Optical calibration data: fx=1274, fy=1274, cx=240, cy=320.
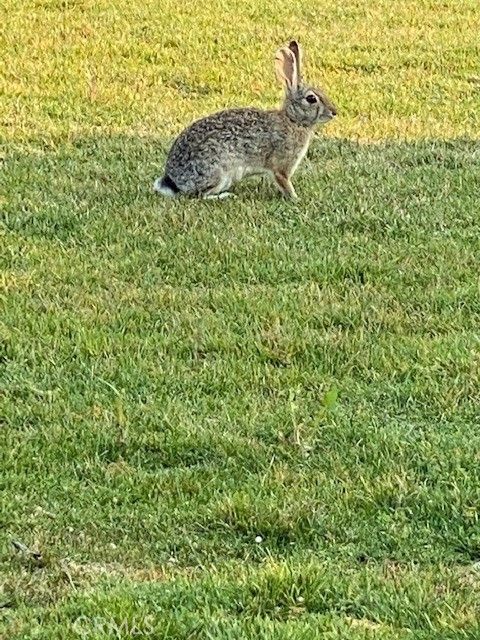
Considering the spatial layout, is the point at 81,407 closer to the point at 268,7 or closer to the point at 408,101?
the point at 408,101

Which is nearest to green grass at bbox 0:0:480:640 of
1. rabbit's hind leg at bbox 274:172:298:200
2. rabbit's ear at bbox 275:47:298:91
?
rabbit's hind leg at bbox 274:172:298:200

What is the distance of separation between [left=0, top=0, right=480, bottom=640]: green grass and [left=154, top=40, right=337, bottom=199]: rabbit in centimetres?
22

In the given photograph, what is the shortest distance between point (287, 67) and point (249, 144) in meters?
A: 0.90

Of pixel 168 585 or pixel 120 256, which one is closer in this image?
pixel 168 585

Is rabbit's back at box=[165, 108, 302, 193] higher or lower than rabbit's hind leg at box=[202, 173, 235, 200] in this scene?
higher

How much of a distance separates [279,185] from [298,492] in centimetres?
480

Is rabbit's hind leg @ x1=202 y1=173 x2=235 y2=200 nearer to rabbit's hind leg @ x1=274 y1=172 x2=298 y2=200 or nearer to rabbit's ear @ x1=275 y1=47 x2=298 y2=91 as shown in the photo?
rabbit's hind leg @ x1=274 y1=172 x2=298 y2=200

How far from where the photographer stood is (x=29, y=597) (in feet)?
13.8

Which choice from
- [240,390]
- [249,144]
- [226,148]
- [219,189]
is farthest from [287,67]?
[240,390]

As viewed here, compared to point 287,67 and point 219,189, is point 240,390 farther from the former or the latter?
point 287,67

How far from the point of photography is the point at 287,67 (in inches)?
392

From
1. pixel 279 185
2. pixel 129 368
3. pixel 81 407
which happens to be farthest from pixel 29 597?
pixel 279 185

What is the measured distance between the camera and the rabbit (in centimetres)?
920

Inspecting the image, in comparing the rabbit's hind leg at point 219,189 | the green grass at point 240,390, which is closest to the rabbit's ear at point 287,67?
the green grass at point 240,390
